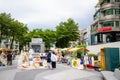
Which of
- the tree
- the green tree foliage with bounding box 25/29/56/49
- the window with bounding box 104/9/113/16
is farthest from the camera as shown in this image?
the green tree foliage with bounding box 25/29/56/49

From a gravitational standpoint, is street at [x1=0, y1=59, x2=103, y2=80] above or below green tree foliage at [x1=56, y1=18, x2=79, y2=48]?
below

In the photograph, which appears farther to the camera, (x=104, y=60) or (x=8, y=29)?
(x=8, y=29)

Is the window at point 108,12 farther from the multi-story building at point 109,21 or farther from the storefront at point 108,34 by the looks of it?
the storefront at point 108,34

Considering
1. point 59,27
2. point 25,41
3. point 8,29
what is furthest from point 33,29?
point 8,29

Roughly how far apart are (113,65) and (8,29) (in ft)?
184

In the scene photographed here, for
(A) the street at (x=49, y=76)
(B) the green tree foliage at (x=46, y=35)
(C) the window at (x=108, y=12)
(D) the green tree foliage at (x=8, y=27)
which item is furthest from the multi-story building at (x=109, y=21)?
(B) the green tree foliage at (x=46, y=35)

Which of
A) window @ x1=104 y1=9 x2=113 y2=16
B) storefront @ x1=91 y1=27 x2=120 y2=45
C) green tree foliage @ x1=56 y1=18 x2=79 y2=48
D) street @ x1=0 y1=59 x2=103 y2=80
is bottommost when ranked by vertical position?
street @ x1=0 y1=59 x2=103 y2=80

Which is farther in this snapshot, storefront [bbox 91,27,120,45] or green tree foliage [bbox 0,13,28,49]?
green tree foliage [bbox 0,13,28,49]

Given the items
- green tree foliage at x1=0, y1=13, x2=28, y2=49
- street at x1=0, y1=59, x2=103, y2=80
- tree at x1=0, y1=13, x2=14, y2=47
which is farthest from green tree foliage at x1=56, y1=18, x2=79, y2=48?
street at x1=0, y1=59, x2=103, y2=80

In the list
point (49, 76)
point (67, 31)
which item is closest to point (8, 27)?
point (67, 31)

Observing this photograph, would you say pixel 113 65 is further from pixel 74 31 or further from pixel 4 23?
pixel 74 31

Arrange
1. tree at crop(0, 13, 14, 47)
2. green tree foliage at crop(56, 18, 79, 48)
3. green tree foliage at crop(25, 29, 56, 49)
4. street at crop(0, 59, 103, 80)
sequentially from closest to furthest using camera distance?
street at crop(0, 59, 103, 80) < tree at crop(0, 13, 14, 47) < green tree foliage at crop(56, 18, 79, 48) < green tree foliage at crop(25, 29, 56, 49)

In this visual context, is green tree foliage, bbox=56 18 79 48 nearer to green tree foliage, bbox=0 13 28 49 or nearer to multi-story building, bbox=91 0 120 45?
green tree foliage, bbox=0 13 28 49

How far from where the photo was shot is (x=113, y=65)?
28.6 metres
